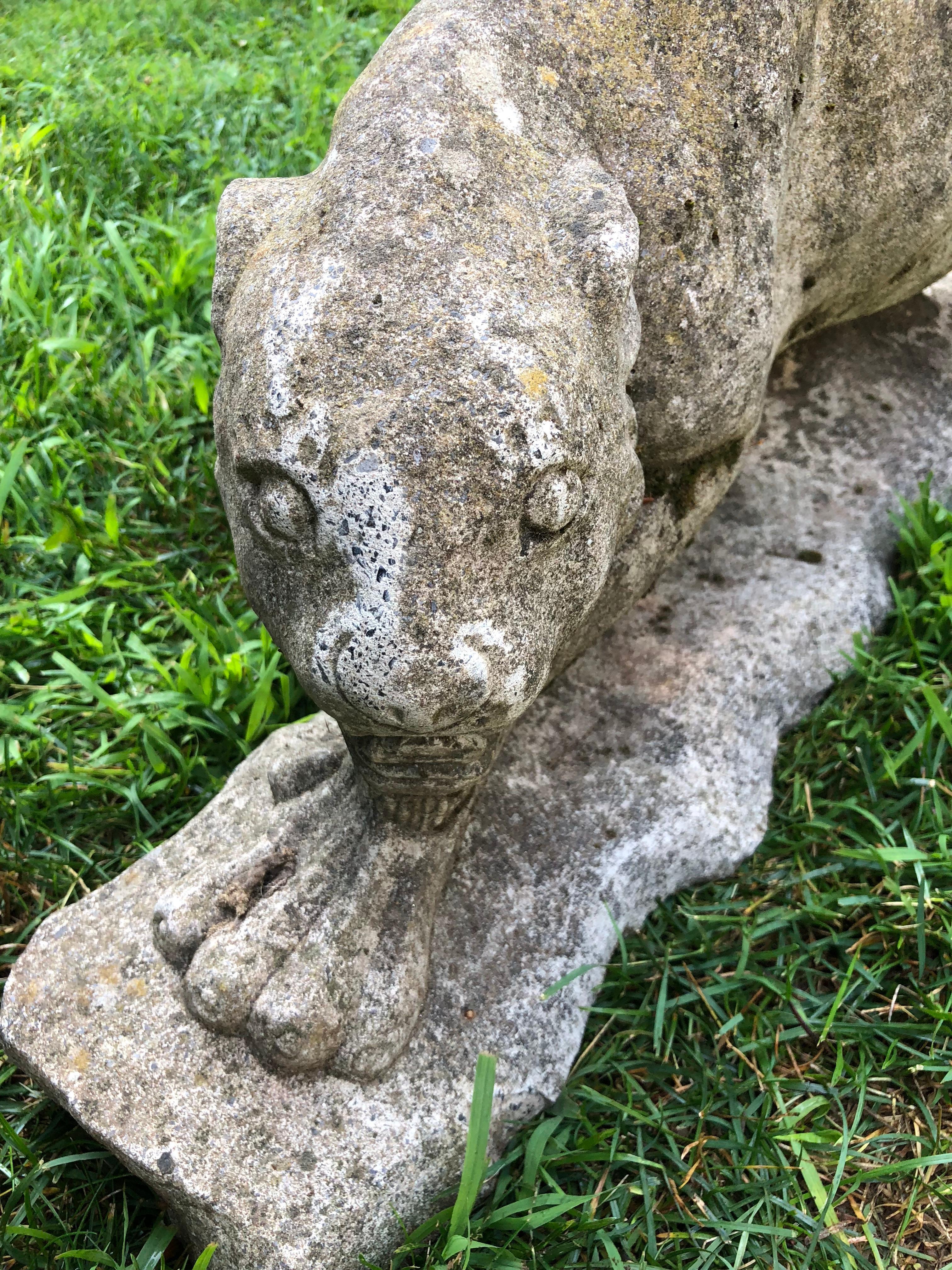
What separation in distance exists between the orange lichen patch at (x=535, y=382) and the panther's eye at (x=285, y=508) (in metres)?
0.24

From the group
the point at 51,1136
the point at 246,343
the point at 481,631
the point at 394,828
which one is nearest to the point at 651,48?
the point at 246,343

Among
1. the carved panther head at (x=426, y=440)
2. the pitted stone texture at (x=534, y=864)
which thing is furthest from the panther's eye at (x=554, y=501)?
the pitted stone texture at (x=534, y=864)

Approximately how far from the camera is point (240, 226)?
51.9 inches

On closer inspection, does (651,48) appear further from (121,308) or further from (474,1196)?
(121,308)

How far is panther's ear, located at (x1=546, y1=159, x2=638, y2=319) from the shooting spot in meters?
1.22

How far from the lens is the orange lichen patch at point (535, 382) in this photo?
113 cm

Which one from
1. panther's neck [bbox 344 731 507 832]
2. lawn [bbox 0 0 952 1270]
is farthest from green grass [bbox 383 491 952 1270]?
panther's neck [bbox 344 731 507 832]

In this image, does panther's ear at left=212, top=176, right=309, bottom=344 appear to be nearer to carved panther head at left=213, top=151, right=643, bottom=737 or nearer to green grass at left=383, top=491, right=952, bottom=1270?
carved panther head at left=213, top=151, right=643, bottom=737

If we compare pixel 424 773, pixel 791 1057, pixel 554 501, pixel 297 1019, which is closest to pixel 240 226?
pixel 554 501

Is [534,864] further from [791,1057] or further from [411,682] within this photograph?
[411,682]

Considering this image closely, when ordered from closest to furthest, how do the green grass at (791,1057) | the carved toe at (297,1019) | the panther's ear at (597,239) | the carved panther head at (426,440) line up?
the carved panther head at (426,440)
the panther's ear at (597,239)
the carved toe at (297,1019)
the green grass at (791,1057)

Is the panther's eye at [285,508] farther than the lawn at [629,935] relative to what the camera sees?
No

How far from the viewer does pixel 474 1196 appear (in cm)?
135

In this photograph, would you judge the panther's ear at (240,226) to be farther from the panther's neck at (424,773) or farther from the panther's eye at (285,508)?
the panther's neck at (424,773)
